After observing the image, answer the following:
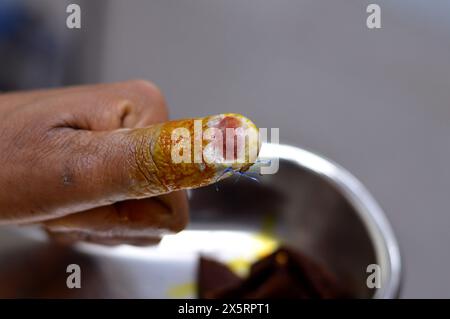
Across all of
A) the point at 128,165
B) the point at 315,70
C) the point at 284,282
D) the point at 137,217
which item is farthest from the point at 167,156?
the point at 315,70

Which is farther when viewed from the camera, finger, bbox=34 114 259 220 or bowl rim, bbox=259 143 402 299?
bowl rim, bbox=259 143 402 299

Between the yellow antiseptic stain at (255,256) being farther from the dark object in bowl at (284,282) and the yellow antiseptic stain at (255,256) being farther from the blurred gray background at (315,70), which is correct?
the blurred gray background at (315,70)

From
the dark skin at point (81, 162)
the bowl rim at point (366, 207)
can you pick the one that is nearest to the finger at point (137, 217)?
the dark skin at point (81, 162)

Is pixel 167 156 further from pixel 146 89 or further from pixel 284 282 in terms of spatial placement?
pixel 284 282

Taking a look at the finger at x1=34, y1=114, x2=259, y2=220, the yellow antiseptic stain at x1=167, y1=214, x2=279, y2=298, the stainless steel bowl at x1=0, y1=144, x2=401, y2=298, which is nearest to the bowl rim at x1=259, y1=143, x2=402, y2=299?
the stainless steel bowl at x1=0, y1=144, x2=401, y2=298

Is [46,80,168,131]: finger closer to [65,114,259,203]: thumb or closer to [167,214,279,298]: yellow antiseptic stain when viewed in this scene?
[65,114,259,203]: thumb

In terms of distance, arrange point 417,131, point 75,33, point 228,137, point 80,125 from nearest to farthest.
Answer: point 228,137, point 80,125, point 417,131, point 75,33

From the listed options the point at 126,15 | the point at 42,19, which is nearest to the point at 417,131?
the point at 126,15
